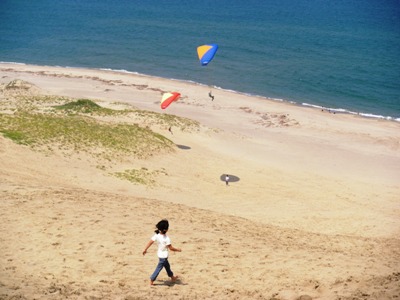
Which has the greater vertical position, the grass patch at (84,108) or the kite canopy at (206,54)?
the kite canopy at (206,54)

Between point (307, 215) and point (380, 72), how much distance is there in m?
57.1

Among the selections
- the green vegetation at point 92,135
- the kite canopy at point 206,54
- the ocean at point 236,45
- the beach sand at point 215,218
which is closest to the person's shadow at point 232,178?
the beach sand at point 215,218

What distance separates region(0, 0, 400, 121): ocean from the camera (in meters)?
63.7

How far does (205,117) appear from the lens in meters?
48.8

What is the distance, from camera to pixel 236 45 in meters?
88.2

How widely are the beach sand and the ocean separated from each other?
2094 centimetres

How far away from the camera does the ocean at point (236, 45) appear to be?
63.7 m

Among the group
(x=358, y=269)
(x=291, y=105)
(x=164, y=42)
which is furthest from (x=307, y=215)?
(x=164, y=42)

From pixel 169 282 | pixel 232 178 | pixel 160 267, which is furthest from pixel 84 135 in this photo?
Answer: pixel 160 267

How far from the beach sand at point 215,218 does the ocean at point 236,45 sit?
825 inches

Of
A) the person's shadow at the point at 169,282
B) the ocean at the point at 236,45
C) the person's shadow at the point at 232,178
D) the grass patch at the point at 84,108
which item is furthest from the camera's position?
the ocean at the point at 236,45

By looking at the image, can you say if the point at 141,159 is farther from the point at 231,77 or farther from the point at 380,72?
the point at 380,72

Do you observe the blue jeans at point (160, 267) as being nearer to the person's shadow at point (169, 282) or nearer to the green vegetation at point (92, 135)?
the person's shadow at point (169, 282)

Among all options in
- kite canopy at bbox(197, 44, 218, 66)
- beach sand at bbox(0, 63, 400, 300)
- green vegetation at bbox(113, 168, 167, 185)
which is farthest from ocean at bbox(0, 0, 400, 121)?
green vegetation at bbox(113, 168, 167, 185)
